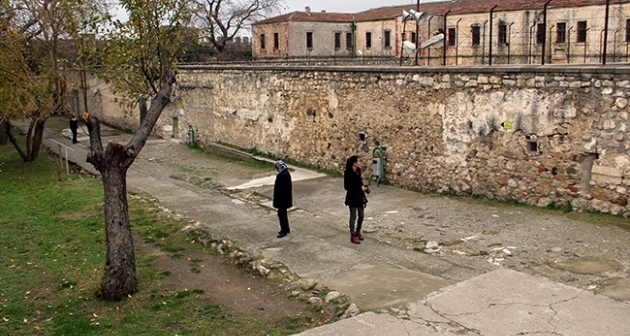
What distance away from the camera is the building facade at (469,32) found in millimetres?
25453

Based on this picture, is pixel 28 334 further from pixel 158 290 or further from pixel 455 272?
pixel 455 272

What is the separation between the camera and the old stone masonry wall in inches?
419

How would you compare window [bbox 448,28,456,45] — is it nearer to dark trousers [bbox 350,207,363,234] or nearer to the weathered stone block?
the weathered stone block

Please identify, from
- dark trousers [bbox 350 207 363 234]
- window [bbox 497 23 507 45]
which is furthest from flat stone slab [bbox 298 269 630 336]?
window [bbox 497 23 507 45]

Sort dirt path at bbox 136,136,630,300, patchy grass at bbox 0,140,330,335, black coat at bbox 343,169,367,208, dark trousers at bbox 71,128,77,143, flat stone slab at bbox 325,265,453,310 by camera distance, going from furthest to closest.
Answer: dark trousers at bbox 71,128,77,143, black coat at bbox 343,169,367,208, dirt path at bbox 136,136,630,300, flat stone slab at bbox 325,265,453,310, patchy grass at bbox 0,140,330,335

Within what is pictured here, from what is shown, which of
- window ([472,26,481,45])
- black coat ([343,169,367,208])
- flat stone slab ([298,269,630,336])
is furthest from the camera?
window ([472,26,481,45])

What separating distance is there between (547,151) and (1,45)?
498 inches

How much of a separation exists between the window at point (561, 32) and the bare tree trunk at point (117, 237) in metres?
24.6

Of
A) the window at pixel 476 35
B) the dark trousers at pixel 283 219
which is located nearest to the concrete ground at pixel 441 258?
the dark trousers at pixel 283 219

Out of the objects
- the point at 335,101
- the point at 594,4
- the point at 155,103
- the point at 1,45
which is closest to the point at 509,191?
the point at 335,101

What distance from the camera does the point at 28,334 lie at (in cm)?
703

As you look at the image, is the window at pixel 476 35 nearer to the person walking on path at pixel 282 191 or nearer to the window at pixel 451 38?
the window at pixel 451 38

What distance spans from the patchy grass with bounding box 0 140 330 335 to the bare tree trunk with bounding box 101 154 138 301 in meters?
0.18

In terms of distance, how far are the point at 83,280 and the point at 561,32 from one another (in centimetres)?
2551
